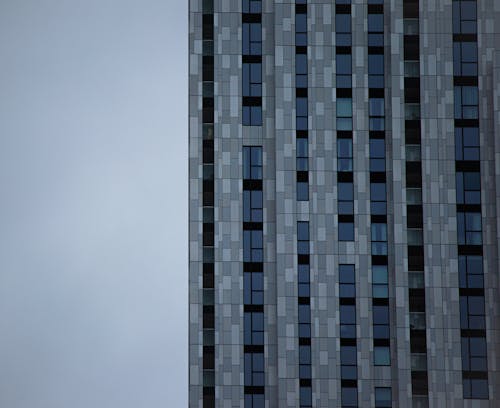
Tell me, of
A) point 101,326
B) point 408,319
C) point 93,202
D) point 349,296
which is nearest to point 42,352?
point 101,326

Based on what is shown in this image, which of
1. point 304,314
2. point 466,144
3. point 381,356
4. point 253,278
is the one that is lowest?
point 381,356

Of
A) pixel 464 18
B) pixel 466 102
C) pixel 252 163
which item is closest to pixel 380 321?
pixel 252 163

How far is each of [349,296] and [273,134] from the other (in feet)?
16.4

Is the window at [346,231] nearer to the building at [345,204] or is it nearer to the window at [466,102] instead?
the building at [345,204]

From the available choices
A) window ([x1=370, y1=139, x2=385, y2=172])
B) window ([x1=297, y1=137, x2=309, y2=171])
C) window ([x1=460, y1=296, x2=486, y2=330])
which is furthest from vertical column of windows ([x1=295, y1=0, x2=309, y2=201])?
window ([x1=460, y1=296, x2=486, y2=330])

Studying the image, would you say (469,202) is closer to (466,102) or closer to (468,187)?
(468,187)

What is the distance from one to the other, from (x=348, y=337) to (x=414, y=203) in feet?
13.6

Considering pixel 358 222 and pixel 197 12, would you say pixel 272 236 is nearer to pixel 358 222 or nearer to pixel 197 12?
pixel 358 222

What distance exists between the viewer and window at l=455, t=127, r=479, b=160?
22.3 m

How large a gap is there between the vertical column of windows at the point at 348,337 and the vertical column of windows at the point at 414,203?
1551 mm

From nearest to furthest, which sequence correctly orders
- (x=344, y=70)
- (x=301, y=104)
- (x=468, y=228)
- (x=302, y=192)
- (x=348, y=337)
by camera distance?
(x=348, y=337)
(x=468, y=228)
(x=302, y=192)
(x=301, y=104)
(x=344, y=70)

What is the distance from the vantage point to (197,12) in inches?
909

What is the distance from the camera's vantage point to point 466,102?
22562 millimetres

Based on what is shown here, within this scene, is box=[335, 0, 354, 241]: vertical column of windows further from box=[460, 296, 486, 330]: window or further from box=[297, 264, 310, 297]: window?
box=[460, 296, 486, 330]: window
